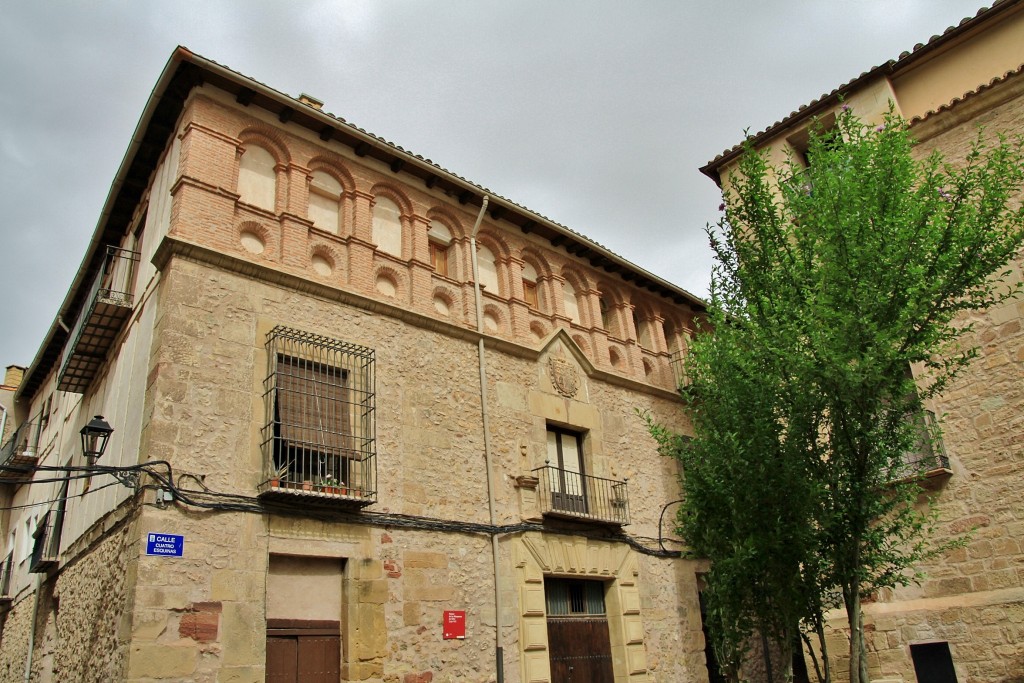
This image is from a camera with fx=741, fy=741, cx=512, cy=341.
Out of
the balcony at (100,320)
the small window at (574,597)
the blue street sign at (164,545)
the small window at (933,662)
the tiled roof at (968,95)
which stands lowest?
the small window at (933,662)

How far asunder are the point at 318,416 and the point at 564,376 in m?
4.59

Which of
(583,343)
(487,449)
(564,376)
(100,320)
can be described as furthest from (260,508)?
(583,343)

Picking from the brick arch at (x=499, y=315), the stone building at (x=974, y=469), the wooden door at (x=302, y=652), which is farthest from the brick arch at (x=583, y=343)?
the wooden door at (x=302, y=652)

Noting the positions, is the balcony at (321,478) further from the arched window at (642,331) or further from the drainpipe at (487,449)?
the arched window at (642,331)

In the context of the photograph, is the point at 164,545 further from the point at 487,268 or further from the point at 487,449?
the point at 487,268

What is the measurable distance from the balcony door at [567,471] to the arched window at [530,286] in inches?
90.0

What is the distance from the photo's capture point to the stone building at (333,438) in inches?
296

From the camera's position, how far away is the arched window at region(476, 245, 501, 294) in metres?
11.8

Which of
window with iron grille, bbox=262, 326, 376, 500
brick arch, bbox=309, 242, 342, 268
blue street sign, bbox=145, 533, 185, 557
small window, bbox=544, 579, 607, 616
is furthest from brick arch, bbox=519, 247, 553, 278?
blue street sign, bbox=145, 533, 185, 557

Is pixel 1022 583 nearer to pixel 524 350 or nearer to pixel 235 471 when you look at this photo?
pixel 524 350

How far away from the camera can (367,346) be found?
375 inches

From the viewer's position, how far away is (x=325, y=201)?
10.2m

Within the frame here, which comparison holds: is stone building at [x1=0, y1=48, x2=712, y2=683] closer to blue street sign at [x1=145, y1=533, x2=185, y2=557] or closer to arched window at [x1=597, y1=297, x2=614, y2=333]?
blue street sign at [x1=145, y1=533, x2=185, y2=557]

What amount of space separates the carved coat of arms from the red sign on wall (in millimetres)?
4041
